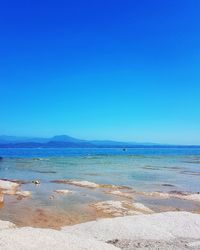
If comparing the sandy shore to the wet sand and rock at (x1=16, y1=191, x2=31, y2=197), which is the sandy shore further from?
rock at (x1=16, y1=191, x2=31, y2=197)

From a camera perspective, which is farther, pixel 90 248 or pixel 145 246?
pixel 145 246

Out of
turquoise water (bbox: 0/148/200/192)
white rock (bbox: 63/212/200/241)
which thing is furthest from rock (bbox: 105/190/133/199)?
white rock (bbox: 63/212/200/241)

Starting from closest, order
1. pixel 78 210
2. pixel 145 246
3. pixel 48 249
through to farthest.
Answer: pixel 48 249 → pixel 145 246 → pixel 78 210

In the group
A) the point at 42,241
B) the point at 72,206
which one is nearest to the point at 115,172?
the point at 72,206

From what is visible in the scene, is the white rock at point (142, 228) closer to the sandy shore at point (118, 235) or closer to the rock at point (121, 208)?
the sandy shore at point (118, 235)

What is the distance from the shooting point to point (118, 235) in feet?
47.5

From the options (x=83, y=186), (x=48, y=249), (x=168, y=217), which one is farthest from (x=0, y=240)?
(x=83, y=186)

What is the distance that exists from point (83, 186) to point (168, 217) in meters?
16.5

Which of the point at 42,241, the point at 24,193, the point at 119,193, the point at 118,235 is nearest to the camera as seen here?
the point at 42,241

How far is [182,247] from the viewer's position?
13055mm

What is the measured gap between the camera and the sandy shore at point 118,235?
10.7 meters

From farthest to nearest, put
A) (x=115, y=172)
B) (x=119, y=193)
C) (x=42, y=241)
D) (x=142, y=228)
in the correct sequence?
(x=115, y=172), (x=119, y=193), (x=142, y=228), (x=42, y=241)

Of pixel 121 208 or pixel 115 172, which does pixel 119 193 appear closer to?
pixel 121 208

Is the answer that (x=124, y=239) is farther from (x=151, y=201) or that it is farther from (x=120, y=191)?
(x=120, y=191)
